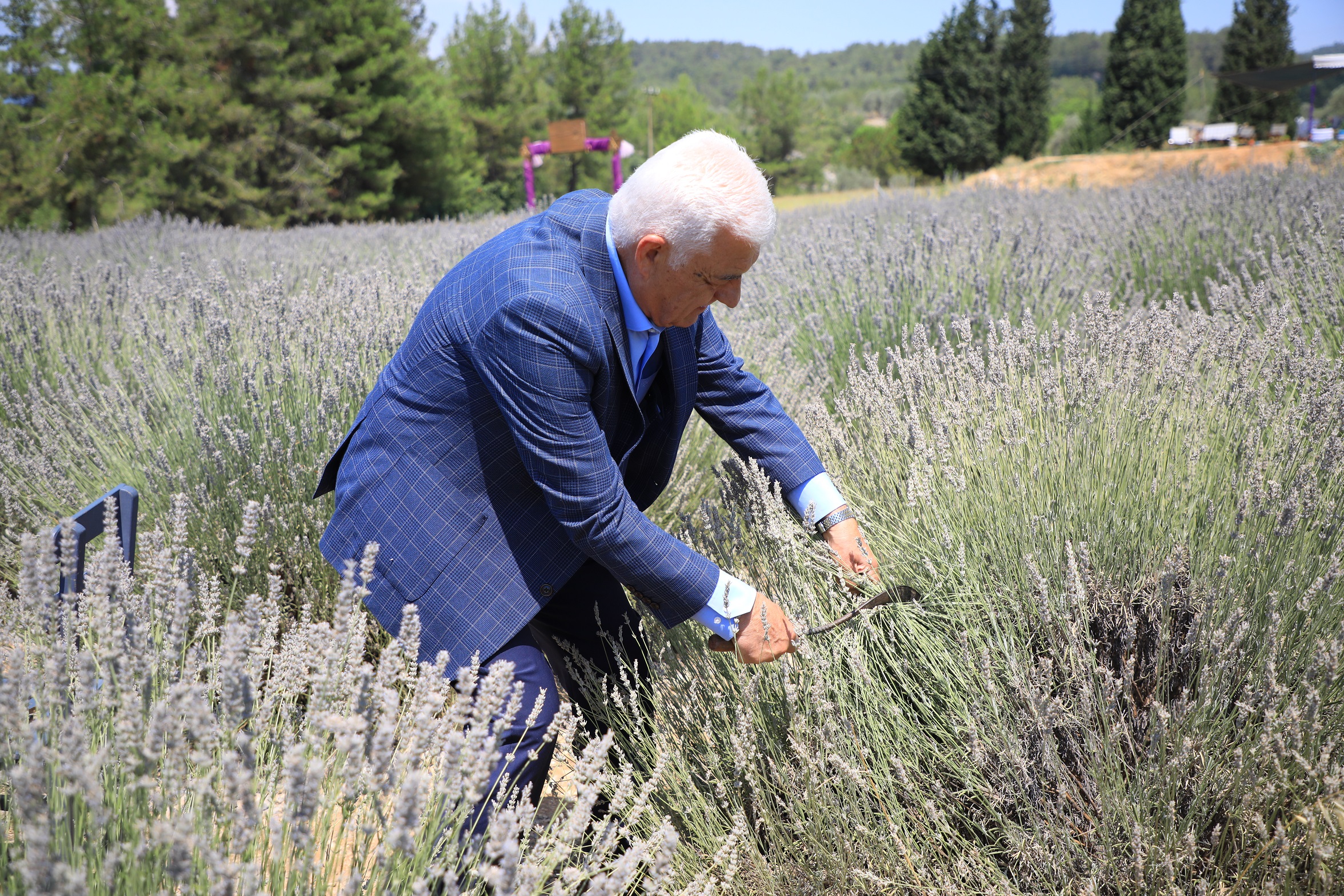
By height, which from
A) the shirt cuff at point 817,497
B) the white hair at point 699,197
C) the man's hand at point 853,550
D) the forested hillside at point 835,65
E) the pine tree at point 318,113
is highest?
the forested hillside at point 835,65

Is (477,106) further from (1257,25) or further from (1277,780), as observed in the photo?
(1277,780)

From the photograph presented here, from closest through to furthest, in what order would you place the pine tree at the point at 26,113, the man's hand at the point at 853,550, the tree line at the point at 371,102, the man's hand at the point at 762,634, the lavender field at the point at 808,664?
the lavender field at the point at 808,664 → the man's hand at the point at 762,634 → the man's hand at the point at 853,550 → the pine tree at the point at 26,113 → the tree line at the point at 371,102

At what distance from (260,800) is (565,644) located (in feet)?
2.61

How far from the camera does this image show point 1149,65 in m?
30.0

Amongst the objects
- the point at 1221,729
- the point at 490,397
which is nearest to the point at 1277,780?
the point at 1221,729

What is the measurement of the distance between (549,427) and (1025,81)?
3519 centimetres

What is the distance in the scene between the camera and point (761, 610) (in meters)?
1.54

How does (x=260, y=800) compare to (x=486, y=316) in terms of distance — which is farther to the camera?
(x=486, y=316)

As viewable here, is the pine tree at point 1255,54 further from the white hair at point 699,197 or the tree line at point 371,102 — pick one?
the white hair at point 699,197

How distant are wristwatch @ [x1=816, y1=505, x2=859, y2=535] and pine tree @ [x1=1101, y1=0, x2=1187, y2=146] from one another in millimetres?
33330

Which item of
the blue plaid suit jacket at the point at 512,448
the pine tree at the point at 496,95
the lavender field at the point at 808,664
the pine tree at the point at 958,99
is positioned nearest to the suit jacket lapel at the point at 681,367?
the blue plaid suit jacket at the point at 512,448

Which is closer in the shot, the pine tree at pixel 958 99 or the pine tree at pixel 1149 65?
the pine tree at pixel 1149 65

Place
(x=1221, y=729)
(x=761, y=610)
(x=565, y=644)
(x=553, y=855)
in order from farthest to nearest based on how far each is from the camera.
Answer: (x=565, y=644) → (x=761, y=610) → (x=1221, y=729) → (x=553, y=855)

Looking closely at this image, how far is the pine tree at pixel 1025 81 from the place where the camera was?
102ft
